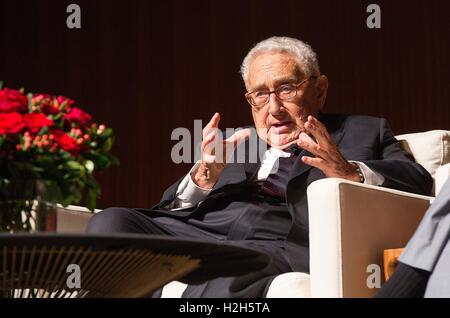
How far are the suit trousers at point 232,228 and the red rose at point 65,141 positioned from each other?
0.58 meters

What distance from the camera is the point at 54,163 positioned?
1.39 metres

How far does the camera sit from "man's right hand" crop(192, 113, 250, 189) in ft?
6.79

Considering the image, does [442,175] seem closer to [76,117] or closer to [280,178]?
[280,178]

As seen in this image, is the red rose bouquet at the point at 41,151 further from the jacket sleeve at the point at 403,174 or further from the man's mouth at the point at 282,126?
the man's mouth at the point at 282,126

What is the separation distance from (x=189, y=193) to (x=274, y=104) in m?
0.36

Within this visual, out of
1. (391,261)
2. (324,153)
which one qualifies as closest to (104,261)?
(391,261)

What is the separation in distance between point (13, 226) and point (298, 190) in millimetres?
955

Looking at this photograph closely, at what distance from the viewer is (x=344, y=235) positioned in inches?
66.4

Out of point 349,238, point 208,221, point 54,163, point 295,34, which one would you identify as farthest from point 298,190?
point 295,34

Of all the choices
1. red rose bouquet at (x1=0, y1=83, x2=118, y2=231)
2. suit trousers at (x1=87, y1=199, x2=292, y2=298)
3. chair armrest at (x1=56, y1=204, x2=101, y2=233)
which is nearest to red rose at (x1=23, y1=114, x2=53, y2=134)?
red rose bouquet at (x1=0, y1=83, x2=118, y2=231)

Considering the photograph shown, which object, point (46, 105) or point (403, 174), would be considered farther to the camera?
point (403, 174)

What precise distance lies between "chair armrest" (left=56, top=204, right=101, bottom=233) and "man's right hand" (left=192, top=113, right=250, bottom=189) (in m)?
0.34

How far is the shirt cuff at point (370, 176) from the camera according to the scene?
208 centimetres
